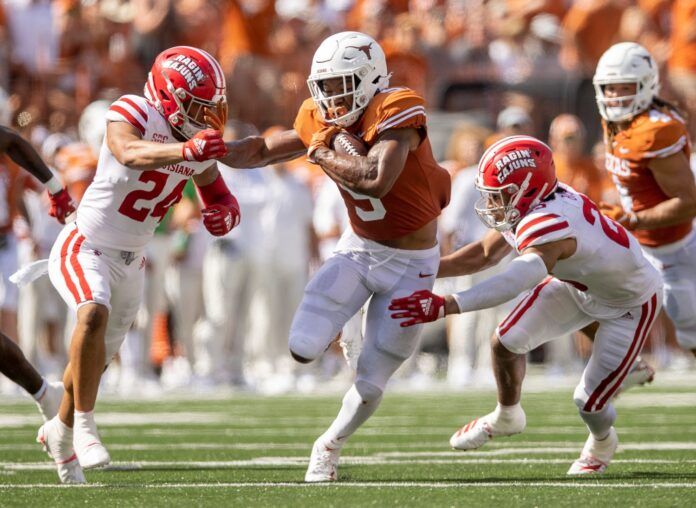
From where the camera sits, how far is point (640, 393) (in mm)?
10219

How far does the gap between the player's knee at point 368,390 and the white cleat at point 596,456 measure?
2.79ft

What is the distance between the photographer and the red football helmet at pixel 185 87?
5.50 m

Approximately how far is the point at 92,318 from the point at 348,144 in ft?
3.83

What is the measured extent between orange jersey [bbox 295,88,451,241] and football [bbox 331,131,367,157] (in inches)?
1.3

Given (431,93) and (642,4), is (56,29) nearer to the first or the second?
(431,93)

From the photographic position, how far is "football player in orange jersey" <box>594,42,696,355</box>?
21.9 ft

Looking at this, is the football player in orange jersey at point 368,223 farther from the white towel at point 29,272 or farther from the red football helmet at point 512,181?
the white towel at point 29,272

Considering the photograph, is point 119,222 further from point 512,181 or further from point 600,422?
point 600,422

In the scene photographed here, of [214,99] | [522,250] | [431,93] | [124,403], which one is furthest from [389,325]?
[431,93]

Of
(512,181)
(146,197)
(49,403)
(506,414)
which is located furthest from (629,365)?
(49,403)

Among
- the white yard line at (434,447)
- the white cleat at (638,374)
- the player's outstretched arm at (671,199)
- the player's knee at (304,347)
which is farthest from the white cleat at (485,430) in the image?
the player's outstretched arm at (671,199)

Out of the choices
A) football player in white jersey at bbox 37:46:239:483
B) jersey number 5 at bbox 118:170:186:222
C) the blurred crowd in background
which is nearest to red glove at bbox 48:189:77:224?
football player in white jersey at bbox 37:46:239:483

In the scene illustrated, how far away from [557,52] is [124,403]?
21.0ft

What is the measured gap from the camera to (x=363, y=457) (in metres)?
6.27
